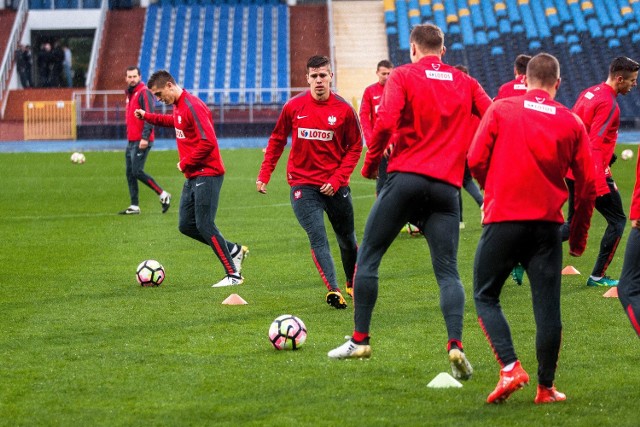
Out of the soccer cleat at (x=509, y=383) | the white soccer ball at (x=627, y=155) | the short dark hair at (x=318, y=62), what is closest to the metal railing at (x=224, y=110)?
the white soccer ball at (x=627, y=155)

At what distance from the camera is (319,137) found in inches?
392

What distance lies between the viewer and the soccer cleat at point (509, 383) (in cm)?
650

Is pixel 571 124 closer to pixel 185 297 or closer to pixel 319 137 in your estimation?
pixel 319 137

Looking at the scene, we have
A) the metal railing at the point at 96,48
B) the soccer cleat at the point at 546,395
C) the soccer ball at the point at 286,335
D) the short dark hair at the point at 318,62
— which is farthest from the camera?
the metal railing at the point at 96,48

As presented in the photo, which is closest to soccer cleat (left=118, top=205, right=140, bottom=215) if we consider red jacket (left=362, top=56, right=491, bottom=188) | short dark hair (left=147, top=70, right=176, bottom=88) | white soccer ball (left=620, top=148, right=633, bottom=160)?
short dark hair (left=147, top=70, right=176, bottom=88)

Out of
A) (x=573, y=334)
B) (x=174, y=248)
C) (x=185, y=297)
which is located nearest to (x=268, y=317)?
(x=185, y=297)

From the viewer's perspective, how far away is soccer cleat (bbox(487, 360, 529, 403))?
650 cm

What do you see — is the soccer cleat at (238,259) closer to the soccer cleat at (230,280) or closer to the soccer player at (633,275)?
the soccer cleat at (230,280)

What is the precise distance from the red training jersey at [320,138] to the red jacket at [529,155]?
349 cm

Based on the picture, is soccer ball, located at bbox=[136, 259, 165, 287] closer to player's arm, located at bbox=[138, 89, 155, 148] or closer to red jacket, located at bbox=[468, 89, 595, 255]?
red jacket, located at bbox=[468, 89, 595, 255]

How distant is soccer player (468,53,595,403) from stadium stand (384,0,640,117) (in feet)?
121

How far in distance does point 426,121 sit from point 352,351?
1611 millimetres

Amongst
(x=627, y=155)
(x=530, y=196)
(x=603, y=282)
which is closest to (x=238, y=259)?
(x=603, y=282)

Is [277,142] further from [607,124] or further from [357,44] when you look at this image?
[357,44]
